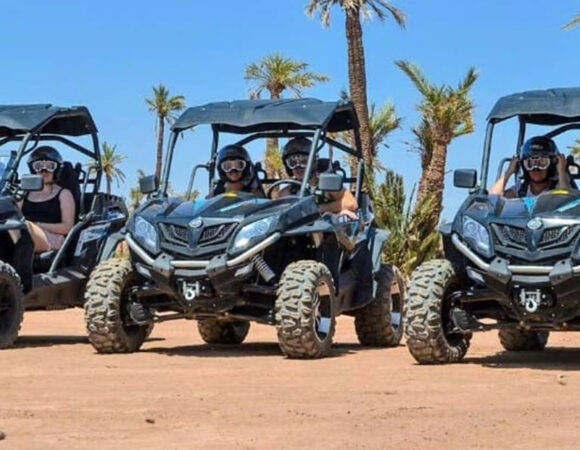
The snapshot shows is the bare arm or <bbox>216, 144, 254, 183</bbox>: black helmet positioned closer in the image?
<bbox>216, 144, 254, 183</bbox>: black helmet

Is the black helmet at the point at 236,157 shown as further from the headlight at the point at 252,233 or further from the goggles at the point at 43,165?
the goggles at the point at 43,165

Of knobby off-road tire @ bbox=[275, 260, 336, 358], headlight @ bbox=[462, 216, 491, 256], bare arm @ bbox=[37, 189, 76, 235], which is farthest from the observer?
bare arm @ bbox=[37, 189, 76, 235]

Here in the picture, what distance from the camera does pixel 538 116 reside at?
1183 cm

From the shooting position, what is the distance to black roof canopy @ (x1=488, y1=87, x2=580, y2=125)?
36.0ft

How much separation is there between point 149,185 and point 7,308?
1757 millimetres

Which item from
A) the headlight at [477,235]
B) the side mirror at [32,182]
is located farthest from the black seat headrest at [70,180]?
the headlight at [477,235]

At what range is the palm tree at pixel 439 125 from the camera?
3372 centimetres

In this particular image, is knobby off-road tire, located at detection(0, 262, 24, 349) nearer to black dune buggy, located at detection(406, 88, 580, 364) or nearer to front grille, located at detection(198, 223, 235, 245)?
front grille, located at detection(198, 223, 235, 245)

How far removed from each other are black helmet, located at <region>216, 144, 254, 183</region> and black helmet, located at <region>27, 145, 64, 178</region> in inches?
93.7

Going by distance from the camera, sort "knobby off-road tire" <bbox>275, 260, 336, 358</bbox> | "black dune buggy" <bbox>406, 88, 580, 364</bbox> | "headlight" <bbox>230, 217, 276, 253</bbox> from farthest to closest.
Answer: "headlight" <bbox>230, 217, 276, 253</bbox>
"knobby off-road tire" <bbox>275, 260, 336, 358</bbox>
"black dune buggy" <bbox>406, 88, 580, 364</bbox>

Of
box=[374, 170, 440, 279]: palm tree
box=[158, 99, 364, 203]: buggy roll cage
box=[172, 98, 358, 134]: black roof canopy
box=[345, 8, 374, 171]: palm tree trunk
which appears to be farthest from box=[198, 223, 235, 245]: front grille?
box=[345, 8, 374, 171]: palm tree trunk

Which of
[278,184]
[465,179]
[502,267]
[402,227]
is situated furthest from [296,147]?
[402,227]

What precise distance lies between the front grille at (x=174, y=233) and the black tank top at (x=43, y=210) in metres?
3.08

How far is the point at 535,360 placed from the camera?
1145 cm
